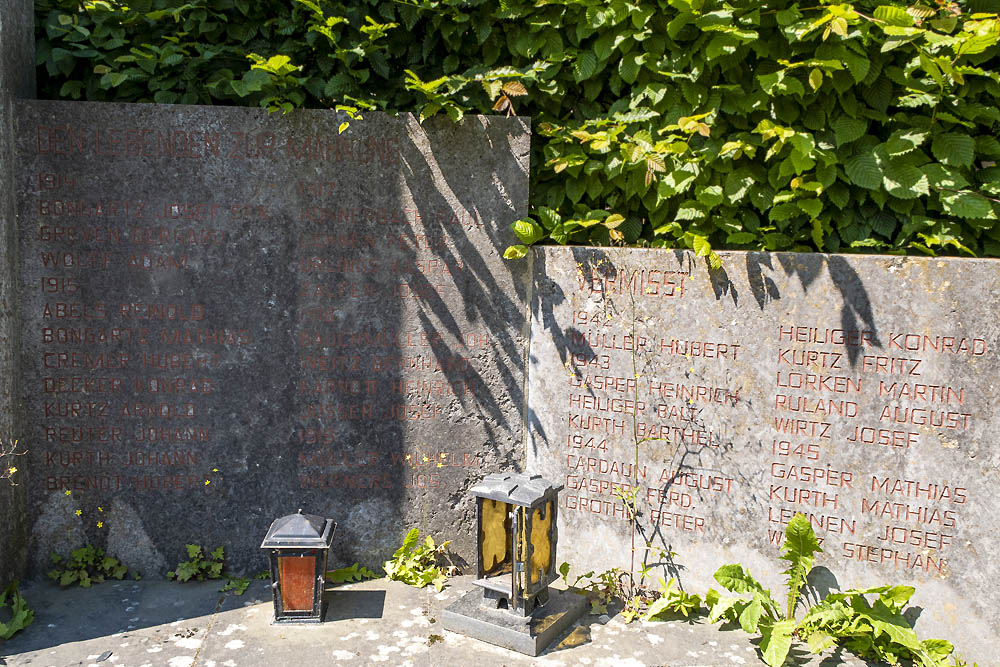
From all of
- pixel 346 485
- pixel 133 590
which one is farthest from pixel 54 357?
pixel 346 485

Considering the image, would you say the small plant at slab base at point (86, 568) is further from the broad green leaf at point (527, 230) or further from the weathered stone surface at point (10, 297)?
the broad green leaf at point (527, 230)

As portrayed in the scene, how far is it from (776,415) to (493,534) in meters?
1.52

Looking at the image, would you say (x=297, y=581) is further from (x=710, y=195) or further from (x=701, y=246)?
(x=710, y=195)

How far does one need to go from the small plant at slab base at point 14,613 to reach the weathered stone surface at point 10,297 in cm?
7

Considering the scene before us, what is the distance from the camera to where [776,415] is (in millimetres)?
3971

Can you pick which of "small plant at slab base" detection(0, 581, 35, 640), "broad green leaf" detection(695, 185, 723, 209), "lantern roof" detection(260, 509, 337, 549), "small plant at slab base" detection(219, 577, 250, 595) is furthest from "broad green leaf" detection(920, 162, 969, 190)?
"small plant at slab base" detection(0, 581, 35, 640)

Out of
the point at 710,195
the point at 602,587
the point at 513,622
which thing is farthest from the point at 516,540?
the point at 710,195

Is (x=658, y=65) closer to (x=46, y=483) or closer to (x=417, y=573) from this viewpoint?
(x=417, y=573)

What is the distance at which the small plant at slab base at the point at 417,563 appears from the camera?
4457 millimetres

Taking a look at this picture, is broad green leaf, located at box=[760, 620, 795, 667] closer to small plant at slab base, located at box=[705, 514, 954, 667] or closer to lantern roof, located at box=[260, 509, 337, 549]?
small plant at slab base, located at box=[705, 514, 954, 667]

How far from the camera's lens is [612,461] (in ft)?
14.3

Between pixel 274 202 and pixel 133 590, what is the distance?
7.38 feet

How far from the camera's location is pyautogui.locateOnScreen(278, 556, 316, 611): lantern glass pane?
3.93 metres

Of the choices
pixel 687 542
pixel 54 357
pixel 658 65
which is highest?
pixel 658 65
